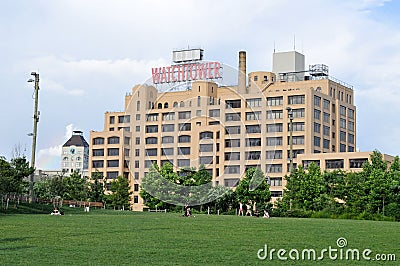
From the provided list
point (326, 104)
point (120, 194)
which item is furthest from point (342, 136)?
point (120, 194)

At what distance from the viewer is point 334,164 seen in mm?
98312

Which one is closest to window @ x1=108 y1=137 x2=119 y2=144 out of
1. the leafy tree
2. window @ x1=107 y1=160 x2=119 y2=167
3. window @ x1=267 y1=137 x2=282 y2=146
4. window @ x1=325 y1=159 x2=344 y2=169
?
window @ x1=107 y1=160 x2=119 y2=167

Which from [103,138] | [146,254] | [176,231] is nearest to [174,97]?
[103,138]

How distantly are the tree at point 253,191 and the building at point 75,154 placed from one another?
424ft

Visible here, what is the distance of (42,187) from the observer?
3760 inches

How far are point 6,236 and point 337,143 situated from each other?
317 ft

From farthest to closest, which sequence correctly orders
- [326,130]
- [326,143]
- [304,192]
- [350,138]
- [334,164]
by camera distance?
[350,138], [326,130], [326,143], [334,164], [304,192]

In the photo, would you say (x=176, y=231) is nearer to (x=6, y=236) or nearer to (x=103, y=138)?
(x=6, y=236)

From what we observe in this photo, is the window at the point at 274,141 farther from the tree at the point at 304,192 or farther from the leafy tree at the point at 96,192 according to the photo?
the tree at the point at 304,192

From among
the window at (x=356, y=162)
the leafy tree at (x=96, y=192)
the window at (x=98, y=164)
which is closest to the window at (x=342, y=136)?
the window at (x=356, y=162)

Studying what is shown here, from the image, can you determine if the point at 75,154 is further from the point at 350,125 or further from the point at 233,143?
the point at 233,143

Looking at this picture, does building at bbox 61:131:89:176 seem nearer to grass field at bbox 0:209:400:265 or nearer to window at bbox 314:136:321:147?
window at bbox 314:136:321:147
